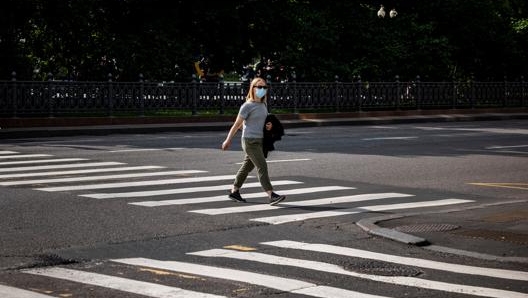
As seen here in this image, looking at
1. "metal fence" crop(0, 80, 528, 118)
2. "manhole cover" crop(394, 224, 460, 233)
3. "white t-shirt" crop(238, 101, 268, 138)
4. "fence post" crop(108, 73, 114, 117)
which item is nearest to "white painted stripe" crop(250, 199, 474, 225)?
"manhole cover" crop(394, 224, 460, 233)

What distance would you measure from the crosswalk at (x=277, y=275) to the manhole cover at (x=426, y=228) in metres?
1.23

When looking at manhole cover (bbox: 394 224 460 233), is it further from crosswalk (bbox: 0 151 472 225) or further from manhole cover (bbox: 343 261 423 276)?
manhole cover (bbox: 343 261 423 276)

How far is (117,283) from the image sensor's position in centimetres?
748

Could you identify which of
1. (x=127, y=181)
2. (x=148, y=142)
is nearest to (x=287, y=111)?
(x=148, y=142)

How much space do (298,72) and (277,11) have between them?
286cm

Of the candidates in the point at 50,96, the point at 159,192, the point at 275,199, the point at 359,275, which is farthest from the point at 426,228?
the point at 50,96

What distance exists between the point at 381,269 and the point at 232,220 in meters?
3.23

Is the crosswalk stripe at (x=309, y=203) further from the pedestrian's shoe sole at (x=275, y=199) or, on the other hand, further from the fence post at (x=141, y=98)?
the fence post at (x=141, y=98)

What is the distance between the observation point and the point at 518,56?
48562mm

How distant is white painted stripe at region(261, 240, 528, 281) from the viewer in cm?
804

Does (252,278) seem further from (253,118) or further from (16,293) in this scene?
(253,118)

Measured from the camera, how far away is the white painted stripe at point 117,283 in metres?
7.10

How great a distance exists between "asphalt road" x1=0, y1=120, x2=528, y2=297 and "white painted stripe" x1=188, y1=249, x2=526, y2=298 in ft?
0.05

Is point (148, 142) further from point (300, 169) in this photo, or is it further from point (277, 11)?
point (277, 11)
